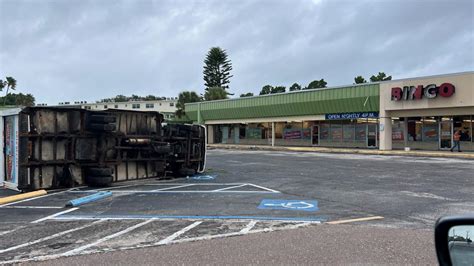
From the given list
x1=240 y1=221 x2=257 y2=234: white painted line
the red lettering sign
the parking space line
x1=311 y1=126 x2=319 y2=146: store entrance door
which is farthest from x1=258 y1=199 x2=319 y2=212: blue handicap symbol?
x1=311 y1=126 x2=319 y2=146: store entrance door

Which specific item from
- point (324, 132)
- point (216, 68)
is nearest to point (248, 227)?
point (324, 132)

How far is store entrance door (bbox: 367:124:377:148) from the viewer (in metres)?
35.7

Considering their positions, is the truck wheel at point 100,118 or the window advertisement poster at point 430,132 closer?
the truck wheel at point 100,118

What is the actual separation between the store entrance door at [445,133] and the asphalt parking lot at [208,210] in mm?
18015

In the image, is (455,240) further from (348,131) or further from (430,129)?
(348,131)

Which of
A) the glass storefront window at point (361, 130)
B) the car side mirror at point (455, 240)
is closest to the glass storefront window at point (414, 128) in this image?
the glass storefront window at point (361, 130)

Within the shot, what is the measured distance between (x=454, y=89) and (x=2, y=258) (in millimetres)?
28879

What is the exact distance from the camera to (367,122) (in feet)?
119

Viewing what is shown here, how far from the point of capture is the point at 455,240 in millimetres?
2186

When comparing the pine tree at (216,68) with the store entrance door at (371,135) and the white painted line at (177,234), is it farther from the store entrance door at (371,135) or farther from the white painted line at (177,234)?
the white painted line at (177,234)

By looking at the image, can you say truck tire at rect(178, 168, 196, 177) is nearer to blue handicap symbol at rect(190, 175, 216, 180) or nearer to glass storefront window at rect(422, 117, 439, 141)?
blue handicap symbol at rect(190, 175, 216, 180)

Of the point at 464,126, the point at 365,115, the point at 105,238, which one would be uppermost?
the point at 365,115

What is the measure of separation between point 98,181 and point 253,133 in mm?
36827

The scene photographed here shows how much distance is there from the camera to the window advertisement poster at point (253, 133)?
48062 mm
